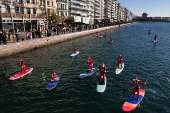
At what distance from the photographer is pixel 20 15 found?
3766 cm

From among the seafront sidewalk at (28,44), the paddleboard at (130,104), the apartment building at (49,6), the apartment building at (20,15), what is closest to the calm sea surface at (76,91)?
the paddleboard at (130,104)

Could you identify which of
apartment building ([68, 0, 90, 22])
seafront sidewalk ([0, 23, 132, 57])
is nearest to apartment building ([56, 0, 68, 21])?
apartment building ([68, 0, 90, 22])

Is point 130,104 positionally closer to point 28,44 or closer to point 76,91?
point 76,91

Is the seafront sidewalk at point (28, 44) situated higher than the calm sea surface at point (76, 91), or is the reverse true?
the seafront sidewalk at point (28, 44)

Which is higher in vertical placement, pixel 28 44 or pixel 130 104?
pixel 28 44

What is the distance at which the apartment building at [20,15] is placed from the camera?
115ft

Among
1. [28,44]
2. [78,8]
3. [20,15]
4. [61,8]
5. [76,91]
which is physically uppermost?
[78,8]

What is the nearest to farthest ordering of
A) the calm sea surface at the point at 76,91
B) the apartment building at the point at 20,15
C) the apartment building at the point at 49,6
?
the calm sea surface at the point at 76,91 < the apartment building at the point at 20,15 < the apartment building at the point at 49,6

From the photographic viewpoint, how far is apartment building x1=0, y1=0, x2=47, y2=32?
3497 cm

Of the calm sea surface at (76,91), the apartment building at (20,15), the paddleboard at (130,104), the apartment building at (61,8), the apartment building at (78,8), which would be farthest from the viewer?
the apartment building at (78,8)

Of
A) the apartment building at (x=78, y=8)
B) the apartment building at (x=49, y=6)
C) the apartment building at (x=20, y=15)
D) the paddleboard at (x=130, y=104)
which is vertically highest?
the apartment building at (x=78, y=8)

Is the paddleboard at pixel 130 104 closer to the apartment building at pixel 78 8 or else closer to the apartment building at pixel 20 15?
the apartment building at pixel 20 15

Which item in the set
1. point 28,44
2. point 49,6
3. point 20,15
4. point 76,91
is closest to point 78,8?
point 49,6

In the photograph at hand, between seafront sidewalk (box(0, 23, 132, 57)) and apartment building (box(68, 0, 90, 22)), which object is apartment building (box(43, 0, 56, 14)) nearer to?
apartment building (box(68, 0, 90, 22))
